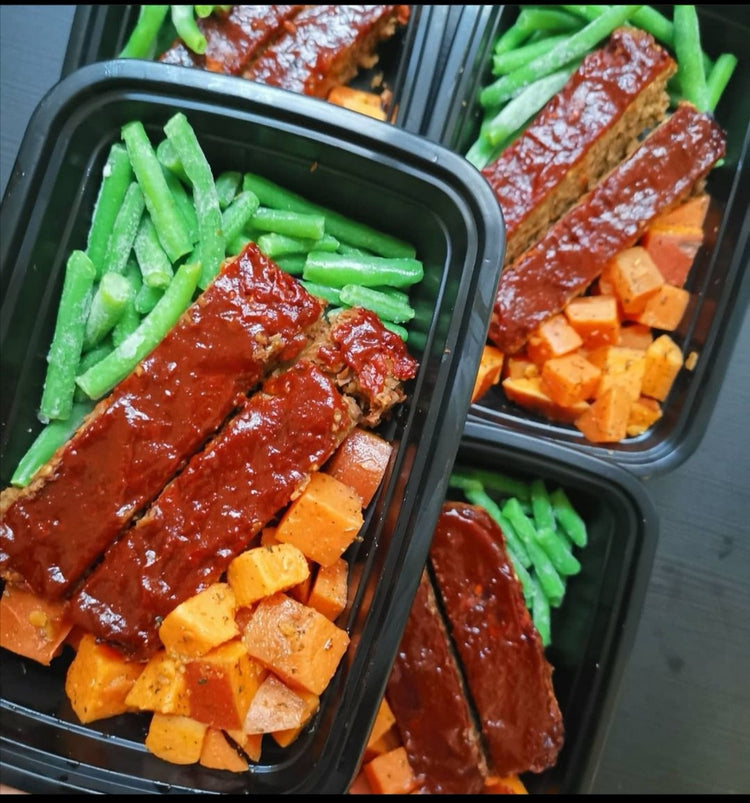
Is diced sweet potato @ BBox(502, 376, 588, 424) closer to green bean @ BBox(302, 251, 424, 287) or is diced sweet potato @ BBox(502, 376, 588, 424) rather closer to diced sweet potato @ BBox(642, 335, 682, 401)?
diced sweet potato @ BBox(642, 335, 682, 401)

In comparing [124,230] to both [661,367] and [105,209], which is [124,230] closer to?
[105,209]

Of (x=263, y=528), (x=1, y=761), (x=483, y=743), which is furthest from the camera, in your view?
(x=483, y=743)

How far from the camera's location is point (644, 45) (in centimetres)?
229

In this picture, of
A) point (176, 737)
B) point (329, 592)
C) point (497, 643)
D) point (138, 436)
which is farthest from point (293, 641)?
point (497, 643)

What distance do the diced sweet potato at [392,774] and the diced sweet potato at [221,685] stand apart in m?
0.73

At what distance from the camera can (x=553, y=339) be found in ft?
7.71

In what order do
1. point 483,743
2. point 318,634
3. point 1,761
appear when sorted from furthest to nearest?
point 483,743 < point 318,634 < point 1,761

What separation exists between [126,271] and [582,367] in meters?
1.56

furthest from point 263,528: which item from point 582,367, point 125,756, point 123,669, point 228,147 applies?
point 582,367

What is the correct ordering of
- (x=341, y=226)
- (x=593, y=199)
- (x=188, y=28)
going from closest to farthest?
(x=341, y=226) < (x=188, y=28) < (x=593, y=199)

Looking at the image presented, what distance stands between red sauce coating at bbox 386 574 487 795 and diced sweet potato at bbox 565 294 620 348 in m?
1.08

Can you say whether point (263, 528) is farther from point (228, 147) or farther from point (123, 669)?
point (228, 147)

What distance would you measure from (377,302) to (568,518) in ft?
3.61

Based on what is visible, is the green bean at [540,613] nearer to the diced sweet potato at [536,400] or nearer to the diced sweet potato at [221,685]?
the diced sweet potato at [536,400]
